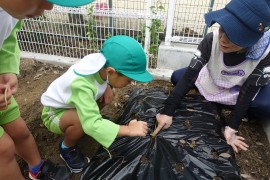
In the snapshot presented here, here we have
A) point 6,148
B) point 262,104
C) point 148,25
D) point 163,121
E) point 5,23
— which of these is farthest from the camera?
point 148,25

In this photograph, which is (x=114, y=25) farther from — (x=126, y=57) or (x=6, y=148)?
(x=6, y=148)

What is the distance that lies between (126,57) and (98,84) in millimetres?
293

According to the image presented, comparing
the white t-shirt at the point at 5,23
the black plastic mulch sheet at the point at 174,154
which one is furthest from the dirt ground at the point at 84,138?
the white t-shirt at the point at 5,23

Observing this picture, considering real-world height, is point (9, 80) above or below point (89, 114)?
above

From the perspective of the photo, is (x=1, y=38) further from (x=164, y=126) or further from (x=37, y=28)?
(x=37, y=28)

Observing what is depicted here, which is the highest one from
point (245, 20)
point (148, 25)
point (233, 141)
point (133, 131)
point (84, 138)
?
point (245, 20)

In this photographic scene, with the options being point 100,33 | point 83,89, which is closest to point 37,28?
point 100,33

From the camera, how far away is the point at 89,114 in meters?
1.35

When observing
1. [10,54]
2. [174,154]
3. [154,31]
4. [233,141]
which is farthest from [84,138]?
[154,31]

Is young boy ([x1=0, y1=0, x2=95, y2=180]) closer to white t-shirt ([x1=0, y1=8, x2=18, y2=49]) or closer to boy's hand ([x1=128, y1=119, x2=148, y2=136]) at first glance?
white t-shirt ([x1=0, y1=8, x2=18, y2=49])

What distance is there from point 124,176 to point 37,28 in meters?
2.11

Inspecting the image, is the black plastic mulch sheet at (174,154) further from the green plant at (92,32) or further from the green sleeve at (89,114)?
the green plant at (92,32)

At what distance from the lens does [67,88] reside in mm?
1495

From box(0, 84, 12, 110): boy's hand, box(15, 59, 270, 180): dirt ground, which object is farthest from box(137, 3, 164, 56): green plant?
box(0, 84, 12, 110): boy's hand
